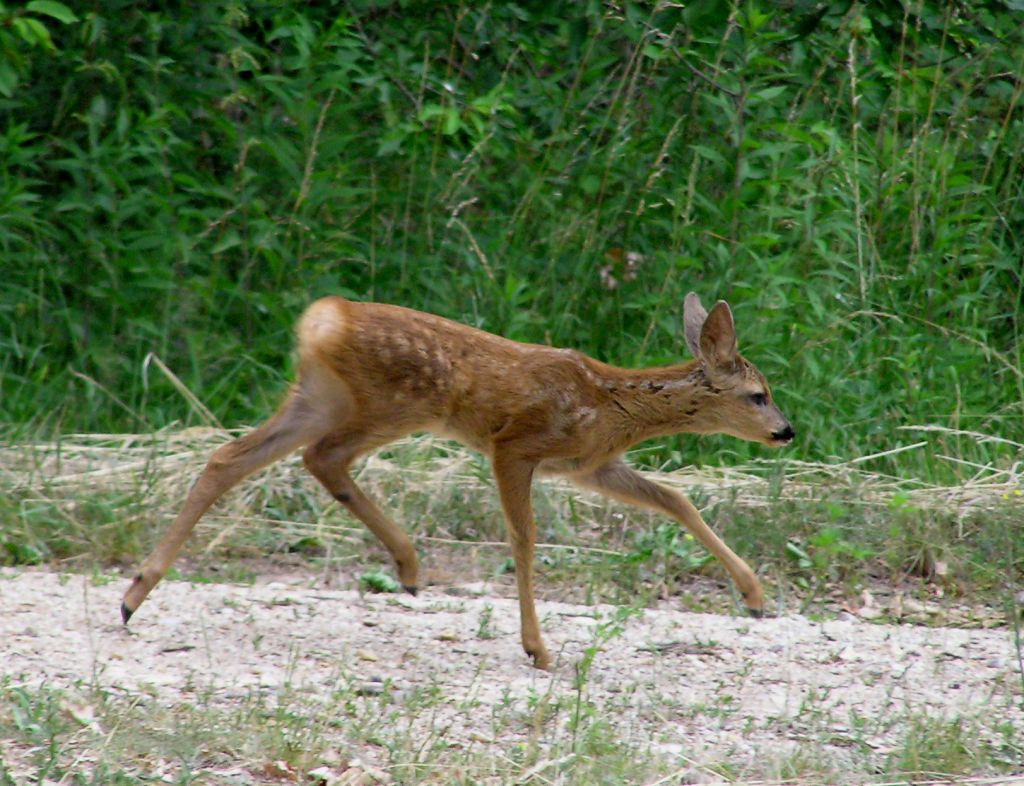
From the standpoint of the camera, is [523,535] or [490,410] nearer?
[523,535]

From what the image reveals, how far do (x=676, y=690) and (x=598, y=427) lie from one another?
46.6 inches

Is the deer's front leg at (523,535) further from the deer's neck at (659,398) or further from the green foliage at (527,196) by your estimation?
the green foliage at (527,196)

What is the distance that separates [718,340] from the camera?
5.96 meters

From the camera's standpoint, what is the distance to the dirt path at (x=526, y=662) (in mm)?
4527

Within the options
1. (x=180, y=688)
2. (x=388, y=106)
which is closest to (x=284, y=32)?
(x=388, y=106)

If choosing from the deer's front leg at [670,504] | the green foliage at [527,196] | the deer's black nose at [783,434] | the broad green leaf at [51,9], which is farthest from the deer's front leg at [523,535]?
the broad green leaf at [51,9]

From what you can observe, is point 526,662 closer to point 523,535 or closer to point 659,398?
point 523,535

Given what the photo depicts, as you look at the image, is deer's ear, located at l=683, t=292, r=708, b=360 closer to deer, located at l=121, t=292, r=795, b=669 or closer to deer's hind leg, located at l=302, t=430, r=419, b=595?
deer, located at l=121, t=292, r=795, b=669

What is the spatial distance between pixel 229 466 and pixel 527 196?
297 centimetres

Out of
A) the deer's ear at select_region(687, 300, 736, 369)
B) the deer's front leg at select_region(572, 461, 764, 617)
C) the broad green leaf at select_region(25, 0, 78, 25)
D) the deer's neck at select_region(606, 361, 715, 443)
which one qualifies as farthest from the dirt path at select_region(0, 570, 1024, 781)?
the broad green leaf at select_region(25, 0, 78, 25)

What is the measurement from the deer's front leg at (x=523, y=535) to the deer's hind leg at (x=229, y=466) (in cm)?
78

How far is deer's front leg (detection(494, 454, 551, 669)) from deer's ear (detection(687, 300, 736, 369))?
2.86ft

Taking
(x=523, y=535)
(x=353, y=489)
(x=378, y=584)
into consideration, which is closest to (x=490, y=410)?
(x=523, y=535)

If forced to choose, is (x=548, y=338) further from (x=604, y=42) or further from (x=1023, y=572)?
(x=1023, y=572)
